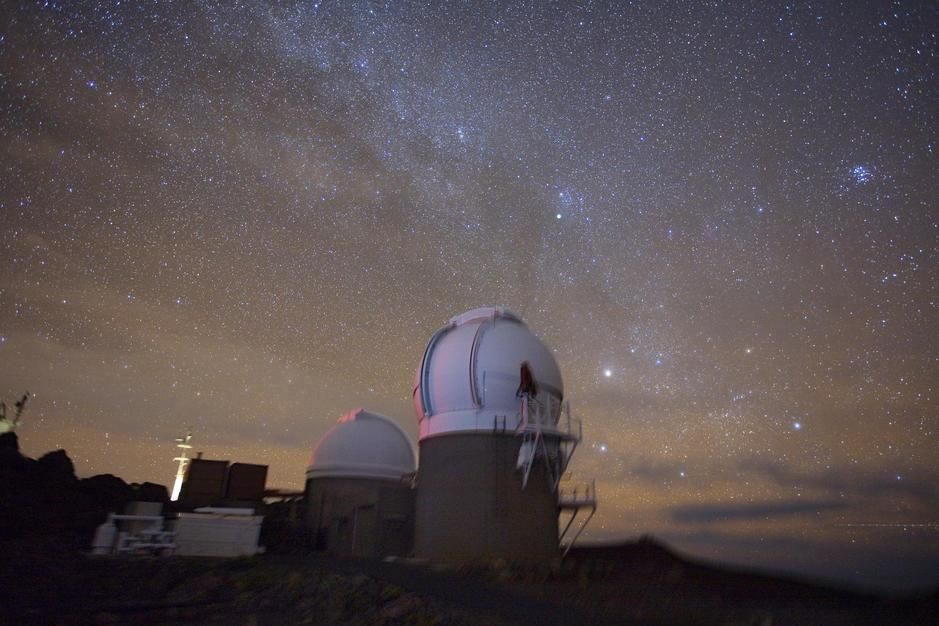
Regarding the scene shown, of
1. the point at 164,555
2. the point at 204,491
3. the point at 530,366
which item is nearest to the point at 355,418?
the point at 204,491

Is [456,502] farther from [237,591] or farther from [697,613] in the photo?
[697,613]

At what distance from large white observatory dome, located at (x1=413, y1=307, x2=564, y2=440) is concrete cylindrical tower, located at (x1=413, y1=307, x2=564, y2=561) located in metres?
0.04

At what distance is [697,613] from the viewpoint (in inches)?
433

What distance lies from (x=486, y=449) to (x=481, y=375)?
282cm

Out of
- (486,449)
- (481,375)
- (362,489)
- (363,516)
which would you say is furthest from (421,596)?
(362,489)

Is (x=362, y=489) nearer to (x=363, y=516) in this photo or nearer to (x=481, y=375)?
(x=363, y=516)

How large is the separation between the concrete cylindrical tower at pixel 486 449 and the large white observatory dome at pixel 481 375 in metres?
0.04

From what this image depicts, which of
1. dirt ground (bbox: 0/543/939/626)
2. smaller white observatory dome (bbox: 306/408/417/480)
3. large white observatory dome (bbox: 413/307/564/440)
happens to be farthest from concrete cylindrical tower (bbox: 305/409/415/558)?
dirt ground (bbox: 0/543/939/626)

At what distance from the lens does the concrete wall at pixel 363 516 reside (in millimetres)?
28634

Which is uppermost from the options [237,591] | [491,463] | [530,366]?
[530,366]

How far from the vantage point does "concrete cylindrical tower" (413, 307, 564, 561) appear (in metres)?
20.6

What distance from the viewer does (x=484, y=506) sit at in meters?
20.6

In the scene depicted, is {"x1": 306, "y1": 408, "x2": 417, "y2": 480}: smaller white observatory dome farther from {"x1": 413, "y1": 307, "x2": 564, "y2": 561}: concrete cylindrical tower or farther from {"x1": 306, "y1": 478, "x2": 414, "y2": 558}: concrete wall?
{"x1": 413, "y1": 307, "x2": 564, "y2": 561}: concrete cylindrical tower

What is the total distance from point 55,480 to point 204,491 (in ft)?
22.4
